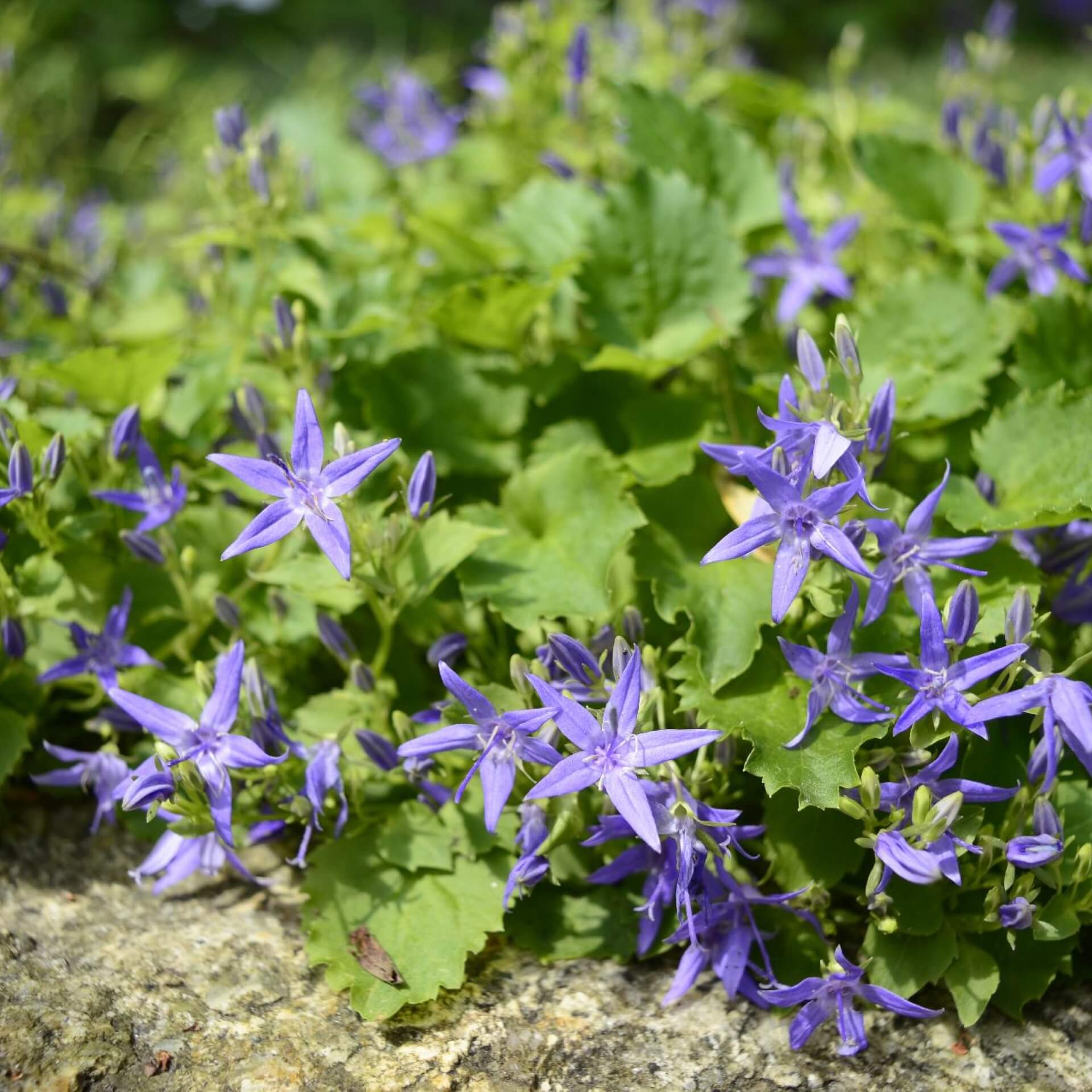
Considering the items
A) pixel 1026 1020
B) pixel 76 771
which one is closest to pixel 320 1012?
pixel 76 771

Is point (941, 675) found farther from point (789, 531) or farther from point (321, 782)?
point (321, 782)

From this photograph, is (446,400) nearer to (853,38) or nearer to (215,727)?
(215,727)

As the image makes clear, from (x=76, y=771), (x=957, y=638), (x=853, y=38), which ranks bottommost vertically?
(x=76, y=771)

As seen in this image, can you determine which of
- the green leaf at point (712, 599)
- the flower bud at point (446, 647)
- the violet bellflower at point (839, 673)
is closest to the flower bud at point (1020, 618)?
the violet bellflower at point (839, 673)

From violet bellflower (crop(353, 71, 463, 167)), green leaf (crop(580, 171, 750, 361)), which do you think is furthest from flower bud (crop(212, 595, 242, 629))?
violet bellflower (crop(353, 71, 463, 167))

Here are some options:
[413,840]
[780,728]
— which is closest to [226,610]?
[413,840]

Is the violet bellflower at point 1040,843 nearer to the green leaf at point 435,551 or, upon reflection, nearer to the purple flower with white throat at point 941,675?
the purple flower with white throat at point 941,675

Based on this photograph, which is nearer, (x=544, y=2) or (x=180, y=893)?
(x=180, y=893)
